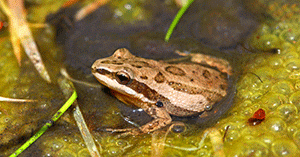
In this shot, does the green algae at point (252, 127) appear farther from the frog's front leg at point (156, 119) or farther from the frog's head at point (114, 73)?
the frog's head at point (114, 73)

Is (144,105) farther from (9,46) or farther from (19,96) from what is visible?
(9,46)

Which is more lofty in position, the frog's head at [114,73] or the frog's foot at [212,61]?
the frog's foot at [212,61]

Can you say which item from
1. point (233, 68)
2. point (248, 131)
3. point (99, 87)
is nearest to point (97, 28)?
point (99, 87)

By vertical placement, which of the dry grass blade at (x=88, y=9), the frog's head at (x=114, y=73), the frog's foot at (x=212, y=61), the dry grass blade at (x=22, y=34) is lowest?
the dry grass blade at (x=22, y=34)

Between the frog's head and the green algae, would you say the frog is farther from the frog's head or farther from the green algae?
the green algae

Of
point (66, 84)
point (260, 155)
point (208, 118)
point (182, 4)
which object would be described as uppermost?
point (182, 4)

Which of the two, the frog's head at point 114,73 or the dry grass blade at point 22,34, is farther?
the dry grass blade at point 22,34

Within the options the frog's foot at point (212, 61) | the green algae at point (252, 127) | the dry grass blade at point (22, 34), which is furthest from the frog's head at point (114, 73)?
the frog's foot at point (212, 61)
